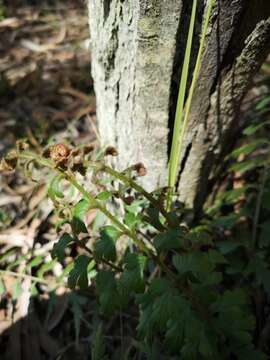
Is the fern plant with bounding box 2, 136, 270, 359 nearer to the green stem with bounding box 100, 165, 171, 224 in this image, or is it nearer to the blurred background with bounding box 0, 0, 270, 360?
the green stem with bounding box 100, 165, 171, 224

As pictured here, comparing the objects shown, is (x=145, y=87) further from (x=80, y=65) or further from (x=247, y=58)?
(x=80, y=65)

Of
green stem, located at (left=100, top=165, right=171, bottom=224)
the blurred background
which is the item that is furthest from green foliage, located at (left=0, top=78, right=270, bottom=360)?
the blurred background

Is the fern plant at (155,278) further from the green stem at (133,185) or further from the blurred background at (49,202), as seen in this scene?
the blurred background at (49,202)

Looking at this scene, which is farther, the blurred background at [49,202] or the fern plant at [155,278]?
the blurred background at [49,202]

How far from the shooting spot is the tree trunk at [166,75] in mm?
982

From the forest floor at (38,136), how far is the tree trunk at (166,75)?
27 cm

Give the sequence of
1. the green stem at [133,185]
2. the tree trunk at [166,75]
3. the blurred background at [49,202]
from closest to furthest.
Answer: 1. the green stem at [133,185]
2. the tree trunk at [166,75]
3. the blurred background at [49,202]

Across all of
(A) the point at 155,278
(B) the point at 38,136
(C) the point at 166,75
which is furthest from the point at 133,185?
(B) the point at 38,136

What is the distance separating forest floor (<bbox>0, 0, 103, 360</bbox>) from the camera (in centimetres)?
147

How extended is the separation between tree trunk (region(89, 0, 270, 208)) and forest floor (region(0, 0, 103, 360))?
271 millimetres

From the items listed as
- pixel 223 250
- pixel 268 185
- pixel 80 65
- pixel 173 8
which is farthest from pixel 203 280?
pixel 80 65

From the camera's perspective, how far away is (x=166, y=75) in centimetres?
110

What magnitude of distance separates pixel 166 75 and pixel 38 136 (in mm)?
1106

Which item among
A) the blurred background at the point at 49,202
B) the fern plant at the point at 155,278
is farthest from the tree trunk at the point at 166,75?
the fern plant at the point at 155,278
